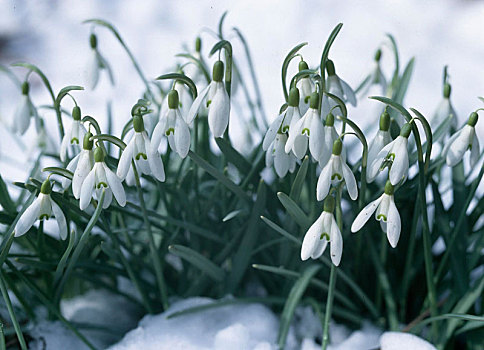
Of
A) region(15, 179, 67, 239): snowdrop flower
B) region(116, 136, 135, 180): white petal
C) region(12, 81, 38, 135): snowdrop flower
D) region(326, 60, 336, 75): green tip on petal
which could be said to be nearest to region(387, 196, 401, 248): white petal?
region(326, 60, 336, 75): green tip on petal

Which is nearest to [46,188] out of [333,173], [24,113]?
[24,113]

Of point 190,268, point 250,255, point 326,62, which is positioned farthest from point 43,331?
point 326,62

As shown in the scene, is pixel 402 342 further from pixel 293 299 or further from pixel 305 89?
pixel 305 89

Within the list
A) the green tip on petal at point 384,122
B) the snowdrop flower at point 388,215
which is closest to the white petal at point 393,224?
the snowdrop flower at point 388,215

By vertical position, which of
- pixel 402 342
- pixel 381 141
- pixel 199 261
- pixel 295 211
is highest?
pixel 381 141

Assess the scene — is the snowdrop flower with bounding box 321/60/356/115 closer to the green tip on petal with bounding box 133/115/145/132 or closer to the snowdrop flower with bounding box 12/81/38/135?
the green tip on petal with bounding box 133/115/145/132

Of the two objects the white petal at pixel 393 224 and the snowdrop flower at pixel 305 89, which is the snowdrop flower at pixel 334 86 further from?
the white petal at pixel 393 224

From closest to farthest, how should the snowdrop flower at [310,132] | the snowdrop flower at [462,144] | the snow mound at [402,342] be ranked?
the snowdrop flower at [310,132] → the snowdrop flower at [462,144] → the snow mound at [402,342]
